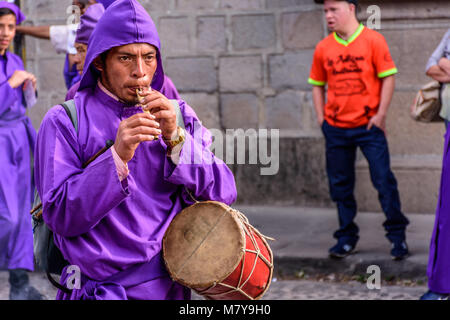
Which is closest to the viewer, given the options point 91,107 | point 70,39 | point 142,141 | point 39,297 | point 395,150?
point 142,141

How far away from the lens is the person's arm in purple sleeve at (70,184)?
2.56m

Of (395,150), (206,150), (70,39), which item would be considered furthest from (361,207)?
(206,150)

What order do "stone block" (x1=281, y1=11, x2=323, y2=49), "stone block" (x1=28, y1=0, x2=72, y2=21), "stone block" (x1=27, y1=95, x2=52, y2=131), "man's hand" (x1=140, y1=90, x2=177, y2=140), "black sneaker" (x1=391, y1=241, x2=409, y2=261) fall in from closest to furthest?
"man's hand" (x1=140, y1=90, x2=177, y2=140), "black sneaker" (x1=391, y1=241, x2=409, y2=261), "stone block" (x1=281, y1=11, x2=323, y2=49), "stone block" (x1=28, y1=0, x2=72, y2=21), "stone block" (x1=27, y1=95, x2=52, y2=131)

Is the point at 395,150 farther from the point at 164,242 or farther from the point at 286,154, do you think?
the point at 164,242

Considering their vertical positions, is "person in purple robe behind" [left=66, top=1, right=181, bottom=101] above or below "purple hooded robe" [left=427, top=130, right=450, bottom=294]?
above

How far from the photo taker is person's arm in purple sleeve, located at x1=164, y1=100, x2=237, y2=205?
8.97 ft

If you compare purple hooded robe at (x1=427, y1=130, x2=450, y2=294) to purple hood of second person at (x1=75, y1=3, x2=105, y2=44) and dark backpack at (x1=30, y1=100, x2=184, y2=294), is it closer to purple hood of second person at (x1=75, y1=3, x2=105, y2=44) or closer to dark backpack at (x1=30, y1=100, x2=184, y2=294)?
purple hood of second person at (x1=75, y1=3, x2=105, y2=44)

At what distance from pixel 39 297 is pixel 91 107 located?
322 centimetres

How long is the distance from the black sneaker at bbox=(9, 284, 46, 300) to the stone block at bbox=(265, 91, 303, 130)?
10.8 feet

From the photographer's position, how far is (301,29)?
26.5ft

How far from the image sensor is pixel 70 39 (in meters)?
6.09

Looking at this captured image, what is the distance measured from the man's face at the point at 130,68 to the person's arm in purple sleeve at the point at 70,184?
0.71 ft

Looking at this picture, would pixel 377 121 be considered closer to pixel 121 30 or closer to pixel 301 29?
pixel 301 29

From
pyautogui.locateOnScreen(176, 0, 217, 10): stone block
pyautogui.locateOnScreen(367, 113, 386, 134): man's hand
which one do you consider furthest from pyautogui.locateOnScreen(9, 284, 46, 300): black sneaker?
pyautogui.locateOnScreen(176, 0, 217, 10): stone block
